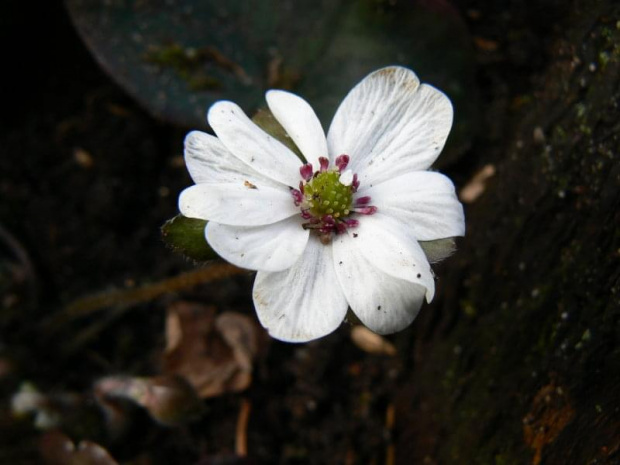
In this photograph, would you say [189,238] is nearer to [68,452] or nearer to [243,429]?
[68,452]

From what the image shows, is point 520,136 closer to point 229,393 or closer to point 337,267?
point 337,267

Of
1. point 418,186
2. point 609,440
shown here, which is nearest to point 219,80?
point 418,186

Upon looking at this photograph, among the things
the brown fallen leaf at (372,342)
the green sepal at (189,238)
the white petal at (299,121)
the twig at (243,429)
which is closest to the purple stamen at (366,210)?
the white petal at (299,121)

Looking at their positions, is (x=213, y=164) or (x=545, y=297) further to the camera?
(x=545, y=297)

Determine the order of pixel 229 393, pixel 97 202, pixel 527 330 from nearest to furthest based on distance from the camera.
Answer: pixel 527 330 → pixel 229 393 → pixel 97 202

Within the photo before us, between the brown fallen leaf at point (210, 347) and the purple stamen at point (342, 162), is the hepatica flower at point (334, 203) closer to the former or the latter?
the purple stamen at point (342, 162)

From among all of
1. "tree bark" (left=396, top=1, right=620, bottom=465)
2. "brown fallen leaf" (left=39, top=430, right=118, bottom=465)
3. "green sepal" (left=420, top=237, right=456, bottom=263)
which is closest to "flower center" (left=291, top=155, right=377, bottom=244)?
"green sepal" (left=420, top=237, right=456, bottom=263)

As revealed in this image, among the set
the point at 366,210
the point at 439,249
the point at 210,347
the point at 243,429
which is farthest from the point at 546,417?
the point at 210,347
